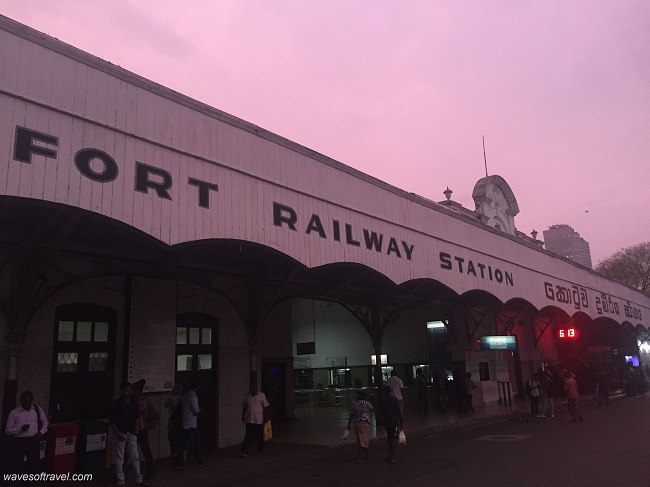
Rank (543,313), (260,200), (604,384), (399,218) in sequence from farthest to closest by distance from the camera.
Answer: (543,313)
(604,384)
(399,218)
(260,200)

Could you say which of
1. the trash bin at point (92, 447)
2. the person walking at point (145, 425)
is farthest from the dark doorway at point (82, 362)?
the person walking at point (145, 425)

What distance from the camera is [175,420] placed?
37.5ft

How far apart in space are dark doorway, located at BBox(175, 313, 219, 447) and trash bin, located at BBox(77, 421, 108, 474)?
9.72ft

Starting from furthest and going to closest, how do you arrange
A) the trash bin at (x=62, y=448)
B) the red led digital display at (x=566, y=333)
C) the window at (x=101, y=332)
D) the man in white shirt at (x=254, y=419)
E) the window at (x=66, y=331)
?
the red led digital display at (x=566, y=333), the man in white shirt at (x=254, y=419), the window at (x=101, y=332), the window at (x=66, y=331), the trash bin at (x=62, y=448)

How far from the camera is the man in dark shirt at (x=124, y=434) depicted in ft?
30.8

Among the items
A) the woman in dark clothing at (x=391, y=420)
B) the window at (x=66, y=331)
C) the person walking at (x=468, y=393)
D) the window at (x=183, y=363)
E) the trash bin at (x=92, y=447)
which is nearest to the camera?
the trash bin at (x=92, y=447)

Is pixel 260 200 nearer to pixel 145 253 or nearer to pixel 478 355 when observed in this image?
pixel 145 253

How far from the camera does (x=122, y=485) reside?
932 cm

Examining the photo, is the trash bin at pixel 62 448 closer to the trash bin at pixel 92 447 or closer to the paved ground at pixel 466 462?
the trash bin at pixel 92 447

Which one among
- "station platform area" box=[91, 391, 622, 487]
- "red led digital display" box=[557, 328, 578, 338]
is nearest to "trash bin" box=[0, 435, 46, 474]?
"station platform area" box=[91, 391, 622, 487]

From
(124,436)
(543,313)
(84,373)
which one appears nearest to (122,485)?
(124,436)

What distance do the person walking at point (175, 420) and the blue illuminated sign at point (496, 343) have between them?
1540 cm

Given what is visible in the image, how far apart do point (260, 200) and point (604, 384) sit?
62.0 ft

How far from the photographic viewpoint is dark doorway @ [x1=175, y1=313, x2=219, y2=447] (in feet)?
44.4
